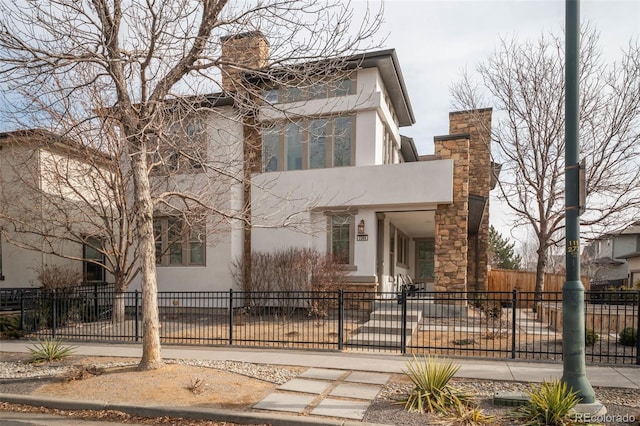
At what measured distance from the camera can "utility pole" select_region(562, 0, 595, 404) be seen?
536 cm

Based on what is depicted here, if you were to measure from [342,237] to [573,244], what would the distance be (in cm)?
953

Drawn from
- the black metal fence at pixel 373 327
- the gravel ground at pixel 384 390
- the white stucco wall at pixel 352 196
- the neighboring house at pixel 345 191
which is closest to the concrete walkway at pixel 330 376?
the gravel ground at pixel 384 390

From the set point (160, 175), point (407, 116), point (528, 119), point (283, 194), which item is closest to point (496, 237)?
point (407, 116)

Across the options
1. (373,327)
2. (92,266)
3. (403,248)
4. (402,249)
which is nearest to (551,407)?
(373,327)

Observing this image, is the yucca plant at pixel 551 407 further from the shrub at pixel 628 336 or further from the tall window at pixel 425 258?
the tall window at pixel 425 258

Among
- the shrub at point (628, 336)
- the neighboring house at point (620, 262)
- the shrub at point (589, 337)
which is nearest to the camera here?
the shrub at point (589, 337)

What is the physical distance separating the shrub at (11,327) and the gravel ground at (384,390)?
3.34 m

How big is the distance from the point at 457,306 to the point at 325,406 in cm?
828

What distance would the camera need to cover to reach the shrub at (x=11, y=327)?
11.8 metres

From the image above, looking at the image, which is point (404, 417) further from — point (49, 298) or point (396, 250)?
point (396, 250)

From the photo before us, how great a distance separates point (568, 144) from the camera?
18.0ft

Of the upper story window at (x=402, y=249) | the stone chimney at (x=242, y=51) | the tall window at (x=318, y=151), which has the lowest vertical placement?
the upper story window at (x=402, y=249)

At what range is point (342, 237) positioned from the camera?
1461cm

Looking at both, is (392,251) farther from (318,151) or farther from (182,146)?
(182,146)
